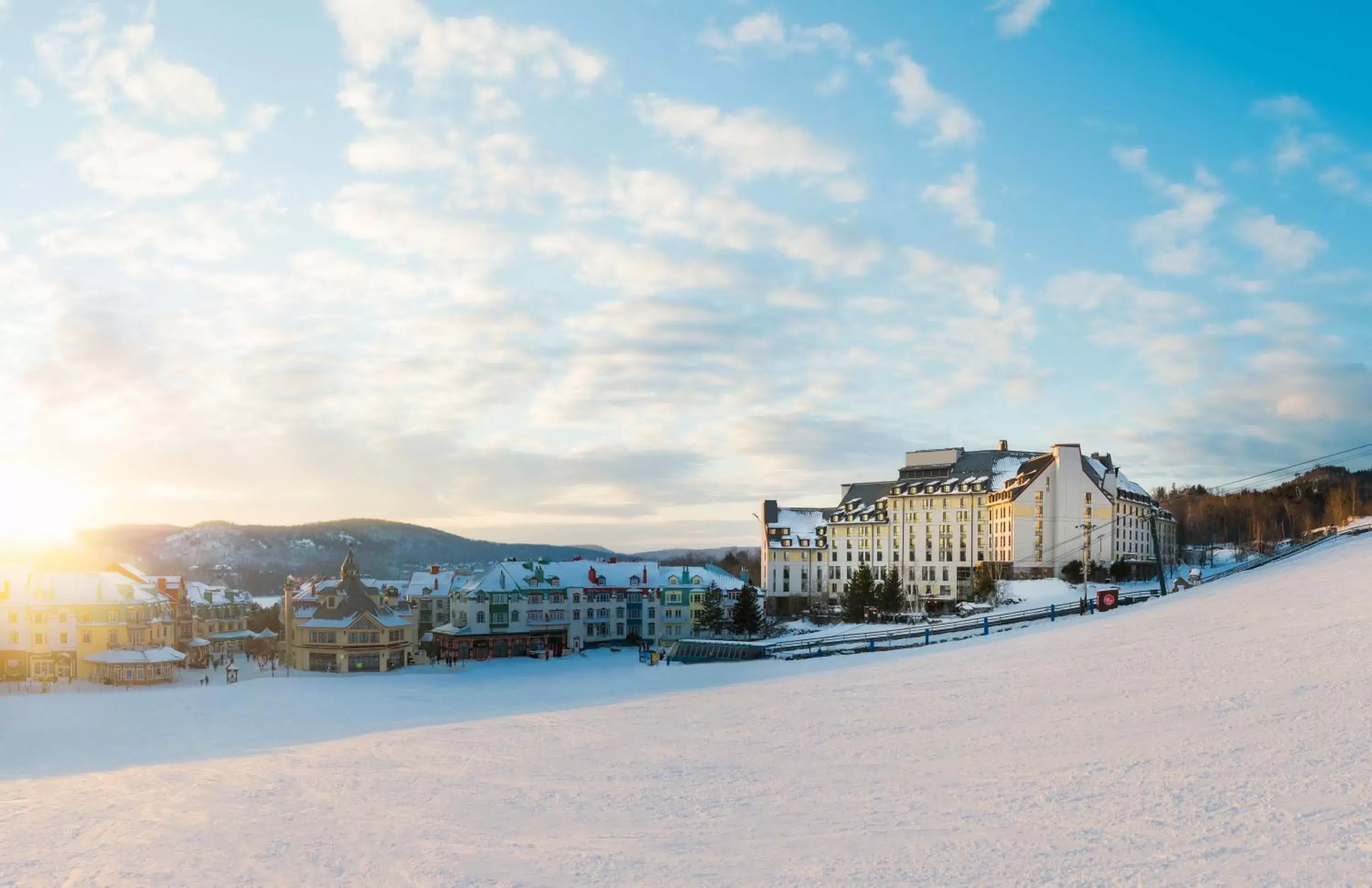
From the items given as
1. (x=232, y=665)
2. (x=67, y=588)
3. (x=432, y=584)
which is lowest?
(x=232, y=665)

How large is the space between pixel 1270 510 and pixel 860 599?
73968mm

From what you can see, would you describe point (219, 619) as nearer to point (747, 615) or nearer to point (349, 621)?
point (349, 621)

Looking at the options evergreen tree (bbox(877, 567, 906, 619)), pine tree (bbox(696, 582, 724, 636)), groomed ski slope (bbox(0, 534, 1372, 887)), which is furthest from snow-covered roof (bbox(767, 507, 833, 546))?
groomed ski slope (bbox(0, 534, 1372, 887))

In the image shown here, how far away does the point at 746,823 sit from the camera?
47.8 feet

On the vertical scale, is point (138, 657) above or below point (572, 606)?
below

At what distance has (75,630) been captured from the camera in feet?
204

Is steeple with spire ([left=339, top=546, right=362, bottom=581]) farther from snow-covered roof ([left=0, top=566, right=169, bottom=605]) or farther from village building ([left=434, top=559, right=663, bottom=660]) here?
snow-covered roof ([left=0, top=566, right=169, bottom=605])

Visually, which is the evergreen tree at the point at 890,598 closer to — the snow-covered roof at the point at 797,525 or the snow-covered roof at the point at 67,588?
the snow-covered roof at the point at 797,525

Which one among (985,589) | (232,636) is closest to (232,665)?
(232,636)

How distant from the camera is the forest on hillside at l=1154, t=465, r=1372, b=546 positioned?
3959 inches

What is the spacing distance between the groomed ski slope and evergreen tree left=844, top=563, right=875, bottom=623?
38.7m

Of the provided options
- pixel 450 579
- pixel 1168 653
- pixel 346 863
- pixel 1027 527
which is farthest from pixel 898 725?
pixel 450 579

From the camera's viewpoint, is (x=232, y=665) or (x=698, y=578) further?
(x=698, y=578)

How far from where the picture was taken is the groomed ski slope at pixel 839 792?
479 inches
